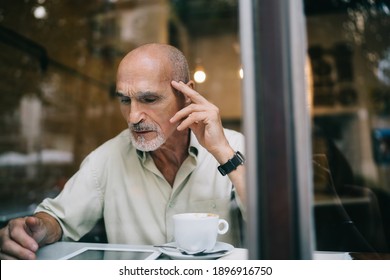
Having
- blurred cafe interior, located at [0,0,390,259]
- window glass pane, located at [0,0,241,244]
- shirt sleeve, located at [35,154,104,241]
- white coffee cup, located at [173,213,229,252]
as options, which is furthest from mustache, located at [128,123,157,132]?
window glass pane, located at [0,0,241,244]

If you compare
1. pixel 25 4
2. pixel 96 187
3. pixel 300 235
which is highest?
pixel 25 4

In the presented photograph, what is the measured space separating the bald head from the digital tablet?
0.62 meters

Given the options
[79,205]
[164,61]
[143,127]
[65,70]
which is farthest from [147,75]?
[65,70]

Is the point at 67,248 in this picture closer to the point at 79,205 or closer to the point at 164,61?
the point at 79,205

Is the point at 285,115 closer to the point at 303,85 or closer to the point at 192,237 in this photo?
the point at 303,85

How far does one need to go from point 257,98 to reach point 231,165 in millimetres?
436

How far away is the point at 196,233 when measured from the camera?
1.12 m

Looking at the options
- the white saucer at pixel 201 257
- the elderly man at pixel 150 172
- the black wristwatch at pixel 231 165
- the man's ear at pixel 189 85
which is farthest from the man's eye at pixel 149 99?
the white saucer at pixel 201 257

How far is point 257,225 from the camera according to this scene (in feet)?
2.69

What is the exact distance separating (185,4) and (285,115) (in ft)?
14.6

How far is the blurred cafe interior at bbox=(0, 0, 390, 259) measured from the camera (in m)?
Result: 0.82

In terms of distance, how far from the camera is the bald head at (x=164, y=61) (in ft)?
4.56

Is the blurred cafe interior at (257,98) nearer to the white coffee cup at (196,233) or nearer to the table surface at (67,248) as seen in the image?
the table surface at (67,248)
